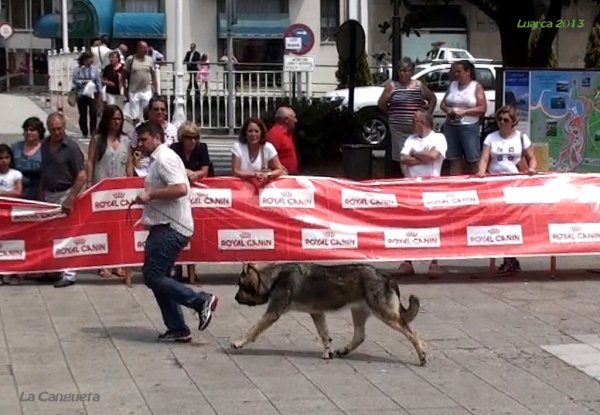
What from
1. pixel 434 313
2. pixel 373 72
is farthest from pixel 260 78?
pixel 434 313

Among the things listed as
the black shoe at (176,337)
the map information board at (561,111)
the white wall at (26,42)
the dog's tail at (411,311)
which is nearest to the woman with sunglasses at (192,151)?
the black shoe at (176,337)

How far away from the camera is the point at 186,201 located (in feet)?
30.7

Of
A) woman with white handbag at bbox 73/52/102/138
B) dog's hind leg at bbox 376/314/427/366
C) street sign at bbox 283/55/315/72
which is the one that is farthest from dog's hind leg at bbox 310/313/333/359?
street sign at bbox 283/55/315/72

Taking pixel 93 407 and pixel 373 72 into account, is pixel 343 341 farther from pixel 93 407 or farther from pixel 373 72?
pixel 373 72

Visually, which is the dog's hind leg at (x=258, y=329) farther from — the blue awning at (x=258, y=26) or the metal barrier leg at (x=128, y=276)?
the blue awning at (x=258, y=26)

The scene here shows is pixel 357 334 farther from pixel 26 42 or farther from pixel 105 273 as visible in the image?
pixel 26 42

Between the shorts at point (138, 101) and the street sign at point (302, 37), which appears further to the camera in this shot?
the street sign at point (302, 37)

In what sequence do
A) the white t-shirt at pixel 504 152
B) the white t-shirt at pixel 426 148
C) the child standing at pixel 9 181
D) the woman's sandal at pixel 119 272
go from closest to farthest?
the child standing at pixel 9 181, the woman's sandal at pixel 119 272, the white t-shirt at pixel 426 148, the white t-shirt at pixel 504 152

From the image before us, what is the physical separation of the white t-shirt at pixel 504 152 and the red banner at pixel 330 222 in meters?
0.24

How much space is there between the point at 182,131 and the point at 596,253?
427 cm

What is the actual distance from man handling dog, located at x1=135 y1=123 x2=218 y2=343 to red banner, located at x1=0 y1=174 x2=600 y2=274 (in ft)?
7.71

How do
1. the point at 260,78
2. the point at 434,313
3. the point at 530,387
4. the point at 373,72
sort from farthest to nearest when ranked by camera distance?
the point at 373,72, the point at 260,78, the point at 434,313, the point at 530,387

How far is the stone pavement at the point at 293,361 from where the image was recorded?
25.7 feet

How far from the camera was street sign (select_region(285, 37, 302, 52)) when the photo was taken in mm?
26328
